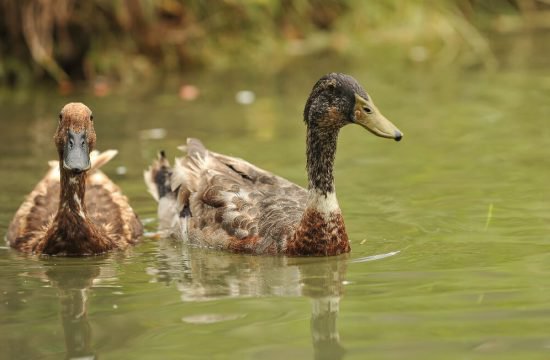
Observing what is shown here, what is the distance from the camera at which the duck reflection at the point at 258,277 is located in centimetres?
671

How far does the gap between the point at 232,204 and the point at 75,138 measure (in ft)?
4.10

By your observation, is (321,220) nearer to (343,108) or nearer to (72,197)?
(343,108)

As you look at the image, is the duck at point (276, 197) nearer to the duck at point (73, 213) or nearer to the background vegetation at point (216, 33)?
the duck at point (73, 213)

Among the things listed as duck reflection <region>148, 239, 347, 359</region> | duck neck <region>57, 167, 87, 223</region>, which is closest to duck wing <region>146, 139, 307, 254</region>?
duck reflection <region>148, 239, 347, 359</region>

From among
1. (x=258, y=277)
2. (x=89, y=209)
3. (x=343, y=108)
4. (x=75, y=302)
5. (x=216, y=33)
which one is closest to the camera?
(x=75, y=302)

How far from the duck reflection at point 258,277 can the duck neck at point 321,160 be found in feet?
1.62

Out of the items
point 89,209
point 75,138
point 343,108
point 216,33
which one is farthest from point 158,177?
point 216,33

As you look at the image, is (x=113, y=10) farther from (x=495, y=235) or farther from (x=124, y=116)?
(x=495, y=235)

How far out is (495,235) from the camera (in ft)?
27.1

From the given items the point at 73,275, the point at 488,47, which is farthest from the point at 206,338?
the point at 488,47

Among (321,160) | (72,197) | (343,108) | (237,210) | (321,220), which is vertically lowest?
(321,220)

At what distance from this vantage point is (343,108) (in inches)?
314

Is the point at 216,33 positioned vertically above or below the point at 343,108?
above

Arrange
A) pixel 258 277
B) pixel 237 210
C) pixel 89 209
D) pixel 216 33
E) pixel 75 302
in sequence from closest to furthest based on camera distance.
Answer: pixel 75 302 → pixel 258 277 → pixel 237 210 → pixel 89 209 → pixel 216 33
